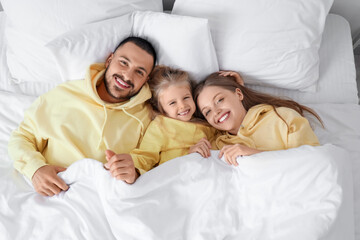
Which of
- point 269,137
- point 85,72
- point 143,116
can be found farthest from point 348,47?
point 85,72

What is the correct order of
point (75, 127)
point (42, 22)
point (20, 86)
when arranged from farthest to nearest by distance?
point (20, 86) → point (42, 22) → point (75, 127)

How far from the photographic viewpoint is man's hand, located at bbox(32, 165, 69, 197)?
46.7 inches

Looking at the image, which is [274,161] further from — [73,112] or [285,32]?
[73,112]

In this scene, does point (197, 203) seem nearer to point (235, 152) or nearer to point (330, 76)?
point (235, 152)

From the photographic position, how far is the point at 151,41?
4.83 ft

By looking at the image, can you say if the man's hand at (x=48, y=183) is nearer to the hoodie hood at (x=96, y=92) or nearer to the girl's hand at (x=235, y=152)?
the hoodie hood at (x=96, y=92)

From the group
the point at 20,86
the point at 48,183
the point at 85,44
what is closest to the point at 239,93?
the point at 85,44

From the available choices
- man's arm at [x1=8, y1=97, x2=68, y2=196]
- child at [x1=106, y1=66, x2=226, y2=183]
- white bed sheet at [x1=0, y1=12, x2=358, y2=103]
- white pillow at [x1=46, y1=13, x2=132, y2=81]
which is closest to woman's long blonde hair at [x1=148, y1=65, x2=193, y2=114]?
child at [x1=106, y1=66, x2=226, y2=183]

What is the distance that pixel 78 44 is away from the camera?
142 centimetres

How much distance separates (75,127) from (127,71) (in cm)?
31

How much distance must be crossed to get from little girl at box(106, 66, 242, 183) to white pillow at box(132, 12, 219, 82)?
0.05 meters

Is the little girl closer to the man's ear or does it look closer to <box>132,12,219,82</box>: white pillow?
<box>132,12,219,82</box>: white pillow

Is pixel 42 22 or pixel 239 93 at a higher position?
pixel 42 22

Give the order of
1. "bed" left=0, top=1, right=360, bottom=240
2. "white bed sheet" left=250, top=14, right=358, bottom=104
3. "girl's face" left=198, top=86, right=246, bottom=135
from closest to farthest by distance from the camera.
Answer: "bed" left=0, top=1, right=360, bottom=240, "girl's face" left=198, top=86, right=246, bottom=135, "white bed sheet" left=250, top=14, right=358, bottom=104
